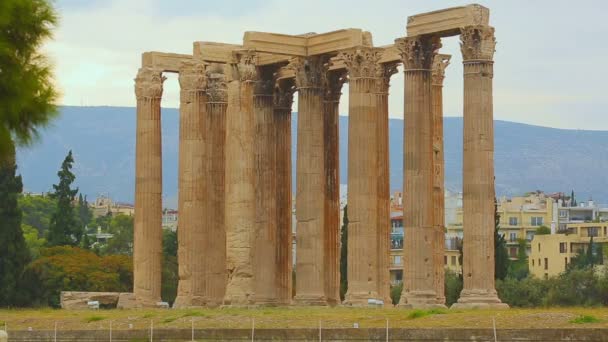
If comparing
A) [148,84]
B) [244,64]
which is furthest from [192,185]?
[244,64]

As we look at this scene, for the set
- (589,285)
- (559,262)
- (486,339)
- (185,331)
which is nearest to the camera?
(486,339)

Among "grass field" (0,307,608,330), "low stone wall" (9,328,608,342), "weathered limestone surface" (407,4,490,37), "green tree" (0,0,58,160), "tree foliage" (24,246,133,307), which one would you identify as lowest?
"low stone wall" (9,328,608,342)

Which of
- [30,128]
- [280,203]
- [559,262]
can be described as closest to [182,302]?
[280,203]

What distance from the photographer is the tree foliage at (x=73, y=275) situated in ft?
369

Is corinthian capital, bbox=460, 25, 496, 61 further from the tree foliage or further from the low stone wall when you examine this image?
the tree foliage

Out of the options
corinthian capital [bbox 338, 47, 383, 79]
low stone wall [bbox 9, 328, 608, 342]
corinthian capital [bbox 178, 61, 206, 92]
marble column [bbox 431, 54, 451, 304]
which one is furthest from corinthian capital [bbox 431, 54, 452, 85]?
low stone wall [bbox 9, 328, 608, 342]

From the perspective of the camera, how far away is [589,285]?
114375 mm

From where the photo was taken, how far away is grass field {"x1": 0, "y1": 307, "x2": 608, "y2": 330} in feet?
193

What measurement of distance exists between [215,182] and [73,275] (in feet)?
106

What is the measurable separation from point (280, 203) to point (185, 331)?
69.1ft

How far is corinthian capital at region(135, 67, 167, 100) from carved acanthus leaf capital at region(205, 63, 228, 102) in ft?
10.3

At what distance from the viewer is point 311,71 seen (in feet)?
270

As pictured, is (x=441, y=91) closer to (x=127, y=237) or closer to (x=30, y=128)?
(x=30, y=128)

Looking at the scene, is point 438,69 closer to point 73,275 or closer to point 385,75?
point 385,75
